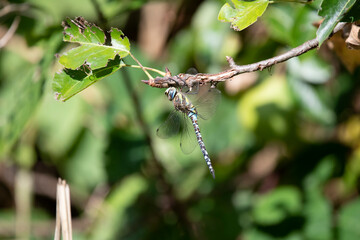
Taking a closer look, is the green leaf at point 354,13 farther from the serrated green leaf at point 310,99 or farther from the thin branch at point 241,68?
the serrated green leaf at point 310,99

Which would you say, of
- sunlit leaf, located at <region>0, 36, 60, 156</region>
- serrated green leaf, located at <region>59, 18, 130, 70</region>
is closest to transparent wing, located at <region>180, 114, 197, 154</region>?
sunlit leaf, located at <region>0, 36, 60, 156</region>

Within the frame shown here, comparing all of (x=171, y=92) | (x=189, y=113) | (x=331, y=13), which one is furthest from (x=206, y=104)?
(x=331, y=13)

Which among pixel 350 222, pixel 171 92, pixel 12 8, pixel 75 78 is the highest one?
pixel 12 8

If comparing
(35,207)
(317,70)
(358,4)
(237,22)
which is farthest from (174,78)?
(35,207)

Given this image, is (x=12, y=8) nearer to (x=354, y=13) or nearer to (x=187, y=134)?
(x=187, y=134)

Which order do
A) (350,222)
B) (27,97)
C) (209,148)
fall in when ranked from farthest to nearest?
(209,148)
(350,222)
(27,97)

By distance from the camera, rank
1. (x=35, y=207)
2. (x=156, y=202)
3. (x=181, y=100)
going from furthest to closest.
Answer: (x=35, y=207)
(x=156, y=202)
(x=181, y=100)

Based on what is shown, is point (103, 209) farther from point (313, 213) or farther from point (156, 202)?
point (313, 213)
